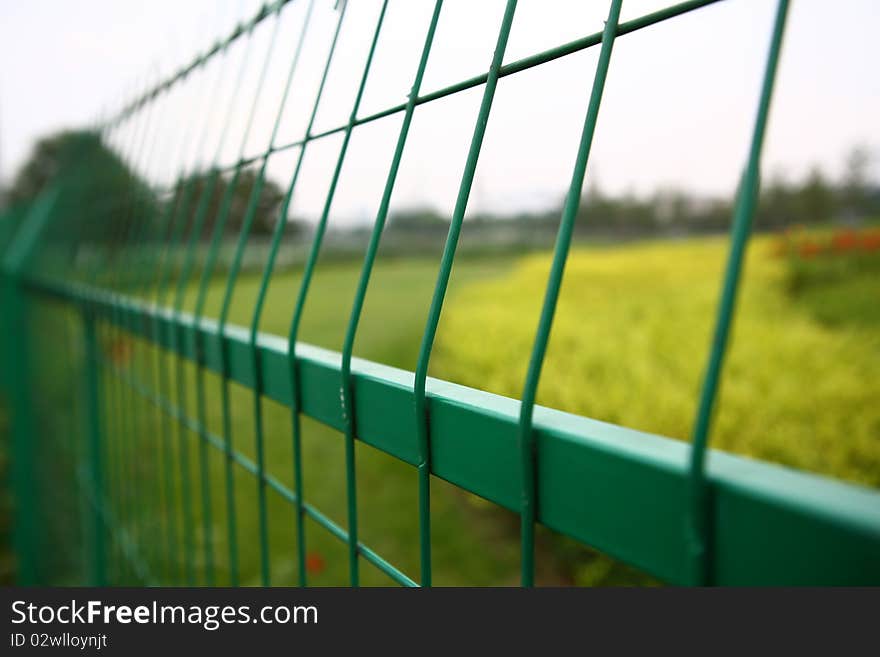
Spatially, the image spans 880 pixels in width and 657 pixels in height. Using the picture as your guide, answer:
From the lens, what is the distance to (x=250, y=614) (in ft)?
2.89

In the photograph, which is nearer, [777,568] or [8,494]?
[777,568]

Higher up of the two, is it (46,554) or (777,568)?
(777,568)

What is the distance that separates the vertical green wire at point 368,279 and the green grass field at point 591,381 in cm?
134

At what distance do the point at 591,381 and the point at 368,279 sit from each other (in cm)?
252

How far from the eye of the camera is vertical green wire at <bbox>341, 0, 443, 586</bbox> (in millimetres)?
728

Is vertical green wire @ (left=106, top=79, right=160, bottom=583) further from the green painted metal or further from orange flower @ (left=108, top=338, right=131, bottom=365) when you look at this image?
the green painted metal

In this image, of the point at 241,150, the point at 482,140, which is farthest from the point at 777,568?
the point at 241,150

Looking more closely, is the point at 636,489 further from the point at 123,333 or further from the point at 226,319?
the point at 123,333

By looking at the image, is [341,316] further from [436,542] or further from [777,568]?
[777,568]

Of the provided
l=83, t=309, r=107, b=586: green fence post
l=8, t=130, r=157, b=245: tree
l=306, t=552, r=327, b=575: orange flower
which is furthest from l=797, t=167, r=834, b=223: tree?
l=83, t=309, r=107, b=586: green fence post

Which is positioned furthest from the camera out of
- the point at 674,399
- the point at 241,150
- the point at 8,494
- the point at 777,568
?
the point at 8,494

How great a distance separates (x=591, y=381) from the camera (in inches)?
Result: 125

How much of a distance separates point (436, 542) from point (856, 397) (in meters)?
2.36

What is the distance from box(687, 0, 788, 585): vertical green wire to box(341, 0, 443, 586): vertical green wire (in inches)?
12.9
